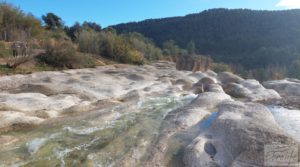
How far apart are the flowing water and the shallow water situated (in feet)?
12.1

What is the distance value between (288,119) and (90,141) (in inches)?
258

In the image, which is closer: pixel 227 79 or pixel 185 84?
pixel 185 84

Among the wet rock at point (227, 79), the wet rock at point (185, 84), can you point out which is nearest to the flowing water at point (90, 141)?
the wet rock at point (185, 84)

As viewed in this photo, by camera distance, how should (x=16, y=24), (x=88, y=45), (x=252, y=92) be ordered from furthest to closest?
(x=16, y=24)
(x=88, y=45)
(x=252, y=92)

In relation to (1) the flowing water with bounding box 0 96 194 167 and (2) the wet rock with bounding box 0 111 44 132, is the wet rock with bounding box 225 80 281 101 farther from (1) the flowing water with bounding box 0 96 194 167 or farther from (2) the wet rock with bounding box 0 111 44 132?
(2) the wet rock with bounding box 0 111 44 132

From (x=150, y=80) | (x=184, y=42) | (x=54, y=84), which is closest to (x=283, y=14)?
(x=184, y=42)

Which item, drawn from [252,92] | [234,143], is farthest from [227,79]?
[234,143]

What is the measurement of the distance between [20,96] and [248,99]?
997cm

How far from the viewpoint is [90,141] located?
6.94 meters

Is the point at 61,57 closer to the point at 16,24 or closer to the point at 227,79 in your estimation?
the point at 16,24

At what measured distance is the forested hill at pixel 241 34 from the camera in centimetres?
7319

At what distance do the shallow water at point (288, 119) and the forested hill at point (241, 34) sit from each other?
64.1 metres

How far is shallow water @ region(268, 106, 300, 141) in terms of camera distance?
779 centimetres

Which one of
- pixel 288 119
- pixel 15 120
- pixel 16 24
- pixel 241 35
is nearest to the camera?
pixel 15 120
